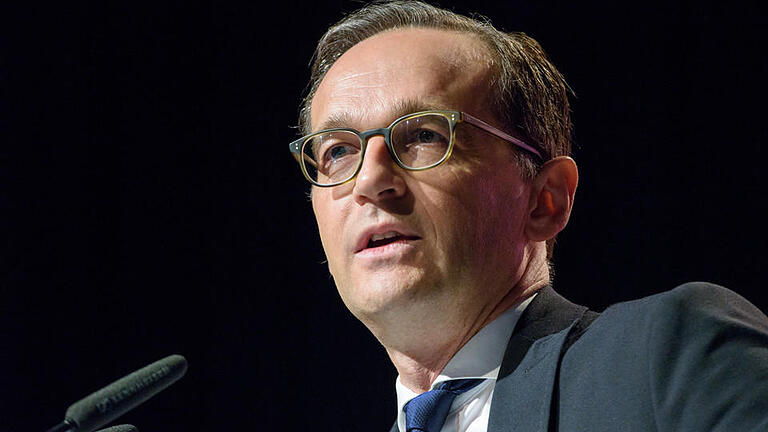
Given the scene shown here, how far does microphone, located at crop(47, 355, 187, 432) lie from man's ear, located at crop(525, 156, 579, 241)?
90 cm

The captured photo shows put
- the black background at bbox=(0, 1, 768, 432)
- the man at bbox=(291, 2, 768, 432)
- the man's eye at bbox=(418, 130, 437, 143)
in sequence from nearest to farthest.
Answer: the man at bbox=(291, 2, 768, 432) → the man's eye at bbox=(418, 130, 437, 143) → the black background at bbox=(0, 1, 768, 432)

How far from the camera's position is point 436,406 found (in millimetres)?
1650

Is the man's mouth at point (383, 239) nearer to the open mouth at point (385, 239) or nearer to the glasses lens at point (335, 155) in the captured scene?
the open mouth at point (385, 239)

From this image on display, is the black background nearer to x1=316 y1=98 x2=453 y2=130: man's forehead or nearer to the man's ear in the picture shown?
the man's ear

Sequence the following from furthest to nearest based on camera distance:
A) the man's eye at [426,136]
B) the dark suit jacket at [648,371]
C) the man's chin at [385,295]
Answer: the man's eye at [426,136] < the man's chin at [385,295] < the dark suit jacket at [648,371]

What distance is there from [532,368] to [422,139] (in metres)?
0.55

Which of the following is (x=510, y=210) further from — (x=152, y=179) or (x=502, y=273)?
(x=152, y=179)

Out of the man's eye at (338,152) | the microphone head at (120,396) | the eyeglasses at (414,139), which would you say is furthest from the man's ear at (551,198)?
the microphone head at (120,396)

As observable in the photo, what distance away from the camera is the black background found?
263 centimetres

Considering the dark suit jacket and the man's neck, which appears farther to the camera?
the man's neck

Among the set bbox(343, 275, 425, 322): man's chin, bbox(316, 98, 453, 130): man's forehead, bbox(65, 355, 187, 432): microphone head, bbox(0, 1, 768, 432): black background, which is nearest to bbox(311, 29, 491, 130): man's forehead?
bbox(316, 98, 453, 130): man's forehead

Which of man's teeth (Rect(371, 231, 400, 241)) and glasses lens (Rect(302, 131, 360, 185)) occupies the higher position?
glasses lens (Rect(302, 131, 360, 185))

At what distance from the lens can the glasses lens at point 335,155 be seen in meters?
1.80

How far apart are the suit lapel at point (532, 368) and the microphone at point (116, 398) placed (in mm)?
592
